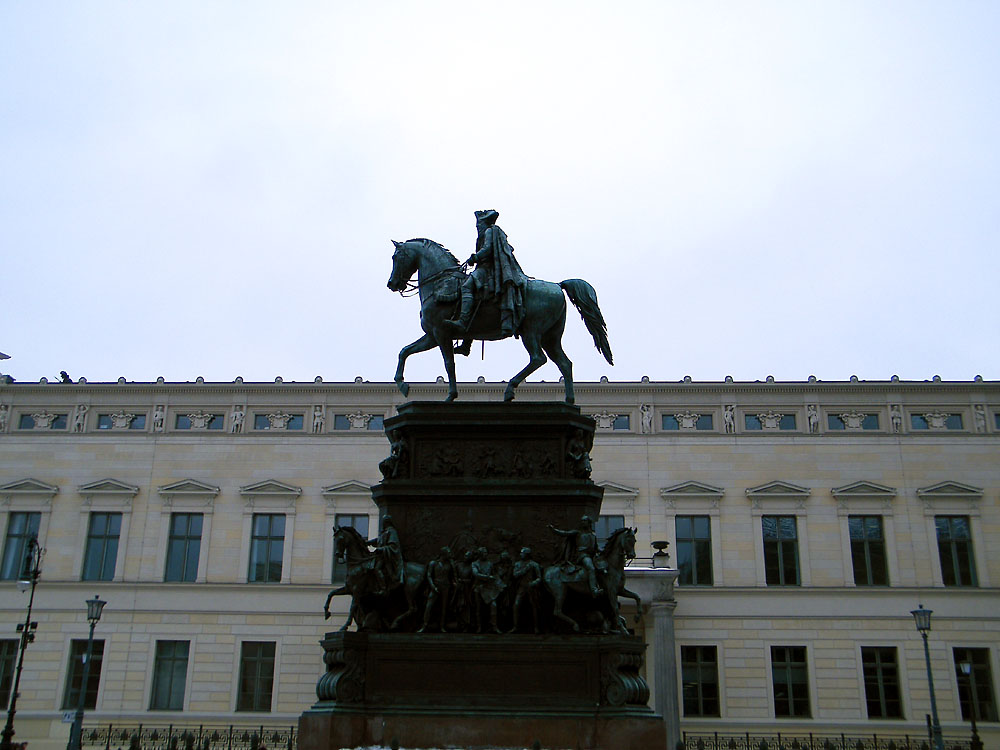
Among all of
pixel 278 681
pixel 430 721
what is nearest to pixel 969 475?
pixel 278 681

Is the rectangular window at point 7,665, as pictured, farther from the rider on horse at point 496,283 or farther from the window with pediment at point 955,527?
the window with pediment at point 955,527

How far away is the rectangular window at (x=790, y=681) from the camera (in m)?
41.5

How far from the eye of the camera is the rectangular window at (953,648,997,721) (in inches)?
1619

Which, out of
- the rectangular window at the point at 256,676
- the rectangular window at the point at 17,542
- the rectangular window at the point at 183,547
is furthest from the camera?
the rectangular window at the point at 17,542

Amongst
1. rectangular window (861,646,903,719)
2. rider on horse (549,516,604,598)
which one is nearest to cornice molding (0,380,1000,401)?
rectangular window (861,646,903,719)

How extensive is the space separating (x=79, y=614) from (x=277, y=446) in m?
11.3

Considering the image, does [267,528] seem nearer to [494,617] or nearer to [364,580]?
[364,580]

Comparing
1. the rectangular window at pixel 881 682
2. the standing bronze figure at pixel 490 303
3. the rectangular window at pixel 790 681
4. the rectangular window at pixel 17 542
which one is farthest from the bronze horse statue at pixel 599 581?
the rectangular window at pixel 17 542

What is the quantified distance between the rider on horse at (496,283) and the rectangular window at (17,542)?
120ft

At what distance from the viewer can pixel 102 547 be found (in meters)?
45.1

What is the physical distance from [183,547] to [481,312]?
33.9 meters

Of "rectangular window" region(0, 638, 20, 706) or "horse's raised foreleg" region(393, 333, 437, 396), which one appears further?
"rectangular window" region(0, 638, 20, 706)

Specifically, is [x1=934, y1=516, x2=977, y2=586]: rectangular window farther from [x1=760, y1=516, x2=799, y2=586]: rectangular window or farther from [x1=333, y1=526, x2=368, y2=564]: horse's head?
[x1=333, y1=526, x2=368, y2=564]: horse's head

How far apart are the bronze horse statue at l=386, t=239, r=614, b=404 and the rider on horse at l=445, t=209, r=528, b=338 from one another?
159mm
